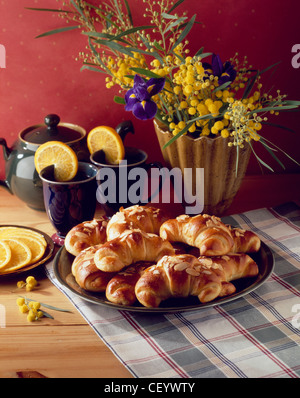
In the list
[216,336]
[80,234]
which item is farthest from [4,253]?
[216,336]

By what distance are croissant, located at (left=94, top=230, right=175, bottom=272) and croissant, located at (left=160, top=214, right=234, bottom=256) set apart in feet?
0.19

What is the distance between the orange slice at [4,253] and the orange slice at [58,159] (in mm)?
207

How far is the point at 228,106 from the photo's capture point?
1.20 metres

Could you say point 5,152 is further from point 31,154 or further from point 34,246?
point 34,246

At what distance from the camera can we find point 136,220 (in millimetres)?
1157

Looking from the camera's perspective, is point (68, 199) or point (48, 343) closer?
point (48, 343)

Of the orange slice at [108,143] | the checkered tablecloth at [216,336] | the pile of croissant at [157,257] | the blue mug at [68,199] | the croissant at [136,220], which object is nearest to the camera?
the checkered tablecloth at [216,336]

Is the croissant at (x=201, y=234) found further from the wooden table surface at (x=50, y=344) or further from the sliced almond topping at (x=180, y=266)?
the wooden table surface at (x=50, y=344)

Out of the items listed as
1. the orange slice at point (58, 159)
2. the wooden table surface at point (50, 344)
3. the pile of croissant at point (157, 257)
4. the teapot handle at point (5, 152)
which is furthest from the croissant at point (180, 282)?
the teapot handle at point (5, 152)

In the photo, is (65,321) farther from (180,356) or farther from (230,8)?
(230,8)

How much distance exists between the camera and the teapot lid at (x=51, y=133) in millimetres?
1340

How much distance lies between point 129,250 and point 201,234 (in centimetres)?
17

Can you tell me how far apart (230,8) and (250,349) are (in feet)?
3.14
